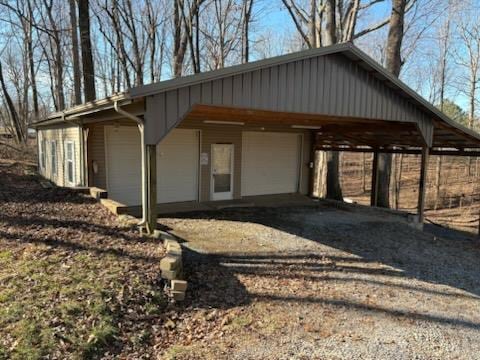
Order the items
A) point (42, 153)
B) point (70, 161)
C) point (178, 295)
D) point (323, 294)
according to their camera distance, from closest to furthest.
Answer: point (178, 295), point (323, 294), point (70, 161), point (42, 153)

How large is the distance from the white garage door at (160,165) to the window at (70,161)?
172 centimetres

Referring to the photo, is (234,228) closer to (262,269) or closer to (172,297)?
(262,269)

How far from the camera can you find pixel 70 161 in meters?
10.1

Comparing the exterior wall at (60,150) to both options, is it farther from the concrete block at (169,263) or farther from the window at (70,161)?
the concrete block at (169,263)

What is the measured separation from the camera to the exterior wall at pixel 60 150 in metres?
9.34

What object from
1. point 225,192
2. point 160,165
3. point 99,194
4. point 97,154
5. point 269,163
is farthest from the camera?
point 269,163

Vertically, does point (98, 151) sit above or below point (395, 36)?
below

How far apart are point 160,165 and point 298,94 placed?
4639 mm

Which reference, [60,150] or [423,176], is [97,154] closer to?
[60,150]

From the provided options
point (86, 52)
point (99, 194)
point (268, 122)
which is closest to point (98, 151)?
point (99, 194)

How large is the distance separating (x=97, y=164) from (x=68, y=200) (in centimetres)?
137

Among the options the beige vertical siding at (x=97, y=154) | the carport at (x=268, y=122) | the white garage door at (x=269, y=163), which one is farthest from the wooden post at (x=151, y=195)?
the white garage door at (x=269, y=163)

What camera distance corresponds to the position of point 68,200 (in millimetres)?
7523

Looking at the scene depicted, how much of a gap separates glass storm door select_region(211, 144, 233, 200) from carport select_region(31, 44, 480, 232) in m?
0.03
